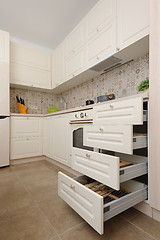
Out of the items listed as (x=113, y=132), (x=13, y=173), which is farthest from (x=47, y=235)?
(x=13, y=173)

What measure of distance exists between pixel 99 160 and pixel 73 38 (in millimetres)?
2157

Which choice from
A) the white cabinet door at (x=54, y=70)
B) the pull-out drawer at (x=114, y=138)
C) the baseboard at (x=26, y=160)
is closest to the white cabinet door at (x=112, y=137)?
the pull-out drawer at (x=114, y=138)

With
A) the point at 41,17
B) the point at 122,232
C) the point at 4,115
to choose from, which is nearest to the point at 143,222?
the point at 122,232

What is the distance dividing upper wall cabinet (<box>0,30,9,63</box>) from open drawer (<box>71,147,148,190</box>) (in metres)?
2.15

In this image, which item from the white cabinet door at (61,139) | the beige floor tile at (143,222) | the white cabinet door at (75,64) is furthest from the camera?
the white cabinet door at (75,64)

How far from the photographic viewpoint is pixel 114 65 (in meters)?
1.99

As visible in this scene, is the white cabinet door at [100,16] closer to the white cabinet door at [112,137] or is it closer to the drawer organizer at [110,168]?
the drawer organizer at [110,168]

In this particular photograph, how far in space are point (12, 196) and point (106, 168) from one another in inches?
39.5

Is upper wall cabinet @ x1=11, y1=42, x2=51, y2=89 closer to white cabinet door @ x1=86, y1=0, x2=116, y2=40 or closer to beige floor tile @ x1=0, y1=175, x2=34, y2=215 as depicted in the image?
white cabinet door @ x1=86, y1=0, x2=116, y2=40

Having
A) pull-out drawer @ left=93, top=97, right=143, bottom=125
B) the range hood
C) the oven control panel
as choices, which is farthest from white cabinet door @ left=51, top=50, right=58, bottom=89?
pull-out drawer @ left=93, top=97, right=143, bottom=125

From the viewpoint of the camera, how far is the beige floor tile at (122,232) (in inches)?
32.7

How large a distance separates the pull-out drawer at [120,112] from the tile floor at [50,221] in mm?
690

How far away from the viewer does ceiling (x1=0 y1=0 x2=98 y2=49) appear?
82.7 inches

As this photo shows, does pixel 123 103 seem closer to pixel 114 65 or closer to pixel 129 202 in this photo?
pixel 129 202
